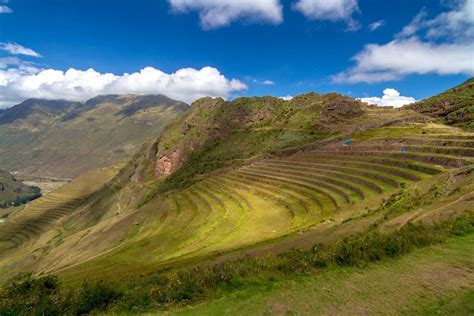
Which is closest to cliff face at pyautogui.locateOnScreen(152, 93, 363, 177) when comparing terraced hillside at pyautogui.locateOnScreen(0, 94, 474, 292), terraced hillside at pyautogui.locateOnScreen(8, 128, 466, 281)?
terraced hillside at pyautogui.locateOnScreen(0, 94, 474, 292)

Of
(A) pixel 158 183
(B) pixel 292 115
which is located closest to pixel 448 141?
(B) pixel 292 115

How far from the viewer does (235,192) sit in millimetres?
42031

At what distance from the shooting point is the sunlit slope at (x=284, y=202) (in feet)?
80.3

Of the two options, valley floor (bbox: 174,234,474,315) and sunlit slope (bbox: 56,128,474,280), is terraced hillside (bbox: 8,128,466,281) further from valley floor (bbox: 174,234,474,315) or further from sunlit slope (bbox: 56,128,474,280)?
valley floor (bbox: 174,234,474,315)

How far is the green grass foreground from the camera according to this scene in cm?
970

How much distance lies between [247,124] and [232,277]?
10338 centimetres

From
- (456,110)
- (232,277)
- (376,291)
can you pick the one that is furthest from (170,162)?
(376,291)

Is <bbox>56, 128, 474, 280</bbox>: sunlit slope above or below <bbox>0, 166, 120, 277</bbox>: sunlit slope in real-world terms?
above

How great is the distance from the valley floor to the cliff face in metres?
66.4

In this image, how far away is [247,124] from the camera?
11250cm

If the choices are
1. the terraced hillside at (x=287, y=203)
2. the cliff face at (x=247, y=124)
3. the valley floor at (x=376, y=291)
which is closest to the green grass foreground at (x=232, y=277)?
the valley floor at (x=376, y=291)

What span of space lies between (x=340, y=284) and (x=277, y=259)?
9.55 feet

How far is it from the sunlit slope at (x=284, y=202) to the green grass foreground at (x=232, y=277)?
372 inches

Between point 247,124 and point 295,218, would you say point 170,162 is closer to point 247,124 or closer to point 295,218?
point 247,124
